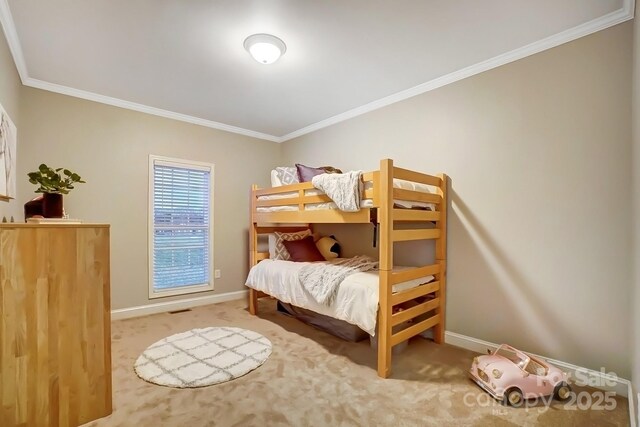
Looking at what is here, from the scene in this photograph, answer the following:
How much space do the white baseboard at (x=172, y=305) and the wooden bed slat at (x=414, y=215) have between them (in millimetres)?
2749

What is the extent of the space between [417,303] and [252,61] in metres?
2.41

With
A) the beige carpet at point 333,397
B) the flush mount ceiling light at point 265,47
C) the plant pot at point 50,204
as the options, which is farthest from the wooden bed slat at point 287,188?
the plant pot at point 50,204

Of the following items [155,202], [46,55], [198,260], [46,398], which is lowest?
[46,398]

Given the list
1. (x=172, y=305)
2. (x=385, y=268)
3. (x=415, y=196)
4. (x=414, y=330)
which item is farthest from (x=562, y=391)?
(x=172, y=305)

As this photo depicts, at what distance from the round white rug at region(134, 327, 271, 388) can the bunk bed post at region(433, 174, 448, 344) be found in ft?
4.78

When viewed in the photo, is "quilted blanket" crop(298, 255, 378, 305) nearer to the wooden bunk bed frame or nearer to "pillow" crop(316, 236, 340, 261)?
the wooden bunk bed frame

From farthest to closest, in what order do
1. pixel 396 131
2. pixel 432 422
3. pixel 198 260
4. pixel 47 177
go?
pixel 198 260, pixel 396 131, pixel 47 177, pixel 432 422

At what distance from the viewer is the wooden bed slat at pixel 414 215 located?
6.94ft

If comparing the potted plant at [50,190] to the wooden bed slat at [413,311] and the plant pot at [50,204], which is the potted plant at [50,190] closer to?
the plant pot at [50,204]

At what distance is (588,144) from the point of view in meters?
1.92

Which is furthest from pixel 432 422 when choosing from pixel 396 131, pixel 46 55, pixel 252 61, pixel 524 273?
pixel 46 55

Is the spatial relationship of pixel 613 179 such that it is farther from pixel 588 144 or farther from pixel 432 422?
pixel 432 422

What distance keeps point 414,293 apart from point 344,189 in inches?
37.2

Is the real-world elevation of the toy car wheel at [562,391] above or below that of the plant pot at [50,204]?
below
